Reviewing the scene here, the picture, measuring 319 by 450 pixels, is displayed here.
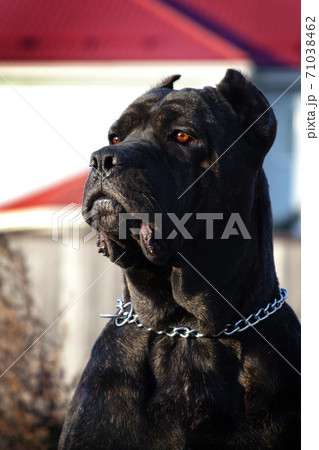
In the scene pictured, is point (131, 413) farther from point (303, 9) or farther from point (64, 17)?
point (64, 17)

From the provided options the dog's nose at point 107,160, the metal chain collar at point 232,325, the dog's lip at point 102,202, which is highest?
the dog's nose at point 107,160

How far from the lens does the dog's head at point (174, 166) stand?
8.39ft

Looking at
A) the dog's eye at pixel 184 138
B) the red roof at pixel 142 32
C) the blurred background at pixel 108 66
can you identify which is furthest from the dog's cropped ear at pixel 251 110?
the red roof at pixel 142 32

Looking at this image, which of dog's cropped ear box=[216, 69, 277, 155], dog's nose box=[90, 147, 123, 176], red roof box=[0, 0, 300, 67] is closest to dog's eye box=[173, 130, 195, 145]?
dog's cropped ear box=[216, 69, 277, 155]

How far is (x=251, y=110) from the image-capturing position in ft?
9.43

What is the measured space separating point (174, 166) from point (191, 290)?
50 cm

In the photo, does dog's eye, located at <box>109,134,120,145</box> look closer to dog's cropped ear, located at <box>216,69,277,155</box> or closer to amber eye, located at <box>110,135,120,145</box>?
amber eye, located at <box>110,135,120,145</box>

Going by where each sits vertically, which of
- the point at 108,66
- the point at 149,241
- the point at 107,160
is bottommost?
the point at 149,241

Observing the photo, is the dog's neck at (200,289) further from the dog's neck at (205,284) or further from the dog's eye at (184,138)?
the dog's eye at (184,138)

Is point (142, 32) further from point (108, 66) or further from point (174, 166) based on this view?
point (174, 166)

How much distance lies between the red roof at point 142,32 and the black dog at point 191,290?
8877 mm

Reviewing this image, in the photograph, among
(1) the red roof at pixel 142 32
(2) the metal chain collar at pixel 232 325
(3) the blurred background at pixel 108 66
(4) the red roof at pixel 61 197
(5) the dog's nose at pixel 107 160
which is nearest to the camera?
(5) the dog's nose at pixel 107 160

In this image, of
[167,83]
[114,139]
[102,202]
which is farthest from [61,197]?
[102,202]

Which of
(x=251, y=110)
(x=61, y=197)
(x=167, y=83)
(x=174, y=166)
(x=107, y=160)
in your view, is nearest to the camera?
(x=107, y=160)
